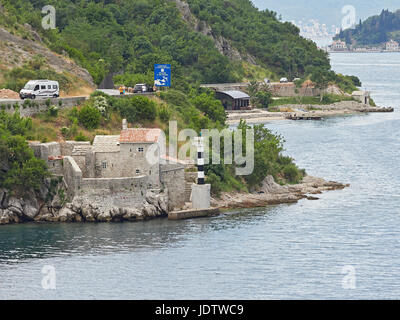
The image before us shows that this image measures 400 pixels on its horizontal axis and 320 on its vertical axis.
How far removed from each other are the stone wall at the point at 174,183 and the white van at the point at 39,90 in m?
15.8

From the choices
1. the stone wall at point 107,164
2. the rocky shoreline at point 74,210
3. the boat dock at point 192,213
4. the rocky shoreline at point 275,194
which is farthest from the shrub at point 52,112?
the rocky shoreline at point 275,194

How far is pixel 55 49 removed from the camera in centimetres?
10600

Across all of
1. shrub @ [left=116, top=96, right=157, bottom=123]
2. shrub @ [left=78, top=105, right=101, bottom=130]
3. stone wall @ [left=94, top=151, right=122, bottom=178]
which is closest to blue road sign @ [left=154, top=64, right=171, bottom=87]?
shrub @ [left=116, top=96, right=157, bottom=123]

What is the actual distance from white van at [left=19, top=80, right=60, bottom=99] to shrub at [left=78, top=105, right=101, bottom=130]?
425 centimetres

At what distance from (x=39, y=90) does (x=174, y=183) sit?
16.9 metres

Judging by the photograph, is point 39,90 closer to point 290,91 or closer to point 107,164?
point 107,164

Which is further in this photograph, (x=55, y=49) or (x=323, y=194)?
(x=55, y=49)

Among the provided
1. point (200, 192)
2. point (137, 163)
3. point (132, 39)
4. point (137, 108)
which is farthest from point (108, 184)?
point (132, 39)

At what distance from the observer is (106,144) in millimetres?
74250

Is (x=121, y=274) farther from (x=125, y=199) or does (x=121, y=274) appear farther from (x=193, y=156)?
(x=193, y=156)
